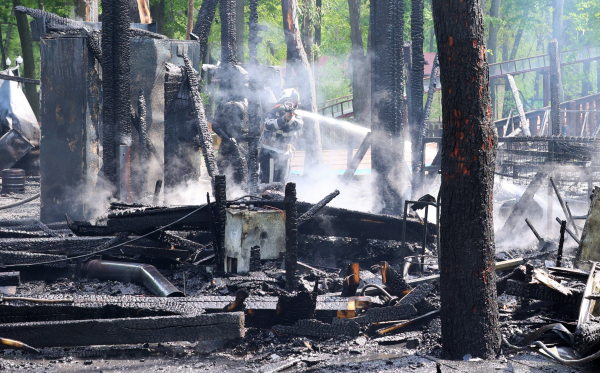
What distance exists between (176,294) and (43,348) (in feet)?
5.24

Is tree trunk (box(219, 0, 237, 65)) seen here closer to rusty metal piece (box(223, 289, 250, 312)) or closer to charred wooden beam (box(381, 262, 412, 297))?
charred wooden beam (box(381, 262, 412, 297))

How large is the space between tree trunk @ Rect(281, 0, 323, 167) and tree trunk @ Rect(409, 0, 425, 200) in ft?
19.9

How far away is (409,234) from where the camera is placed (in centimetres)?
889

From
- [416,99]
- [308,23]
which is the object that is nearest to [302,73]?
[308,23]

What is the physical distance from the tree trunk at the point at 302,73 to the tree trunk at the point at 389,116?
5993mm

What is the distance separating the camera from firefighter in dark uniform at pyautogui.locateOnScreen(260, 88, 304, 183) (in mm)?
13625

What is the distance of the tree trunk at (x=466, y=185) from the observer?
14.9ft

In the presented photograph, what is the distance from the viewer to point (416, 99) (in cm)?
1298

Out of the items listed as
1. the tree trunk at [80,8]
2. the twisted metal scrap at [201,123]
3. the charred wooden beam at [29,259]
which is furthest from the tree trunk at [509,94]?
the charred wooden beam at [29,259]

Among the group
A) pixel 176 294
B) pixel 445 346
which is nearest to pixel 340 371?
pixel 445 346

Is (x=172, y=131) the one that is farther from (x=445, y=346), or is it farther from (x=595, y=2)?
(x=595, y=2)

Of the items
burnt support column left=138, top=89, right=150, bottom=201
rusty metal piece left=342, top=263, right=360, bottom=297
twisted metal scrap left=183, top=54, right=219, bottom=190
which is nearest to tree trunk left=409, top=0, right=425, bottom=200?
twisted metal scrap left=183, top=54, right=219, bottom=190

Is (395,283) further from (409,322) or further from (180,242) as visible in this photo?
(180,242)

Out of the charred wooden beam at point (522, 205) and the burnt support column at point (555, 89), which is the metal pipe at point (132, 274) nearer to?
the charred wooden beam at point (522, 205)
